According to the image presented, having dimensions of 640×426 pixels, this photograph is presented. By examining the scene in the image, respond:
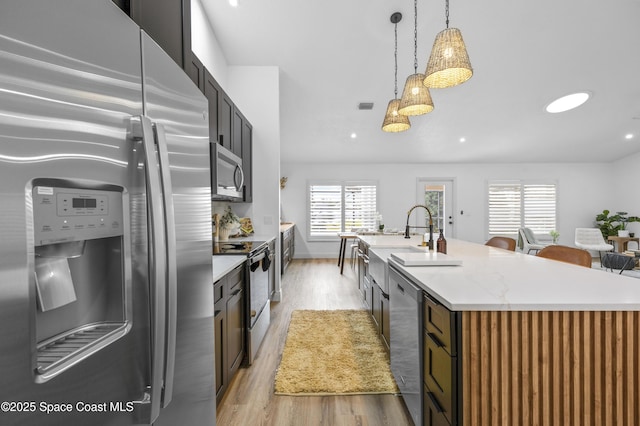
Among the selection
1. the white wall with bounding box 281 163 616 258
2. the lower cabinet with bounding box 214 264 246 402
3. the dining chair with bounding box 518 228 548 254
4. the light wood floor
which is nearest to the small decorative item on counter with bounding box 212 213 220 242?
the lower cabinet with bounding box 214 264 246 402

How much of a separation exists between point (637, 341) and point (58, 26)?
1.89 m

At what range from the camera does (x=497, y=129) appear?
19.3ft

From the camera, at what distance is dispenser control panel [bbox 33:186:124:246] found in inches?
18.9

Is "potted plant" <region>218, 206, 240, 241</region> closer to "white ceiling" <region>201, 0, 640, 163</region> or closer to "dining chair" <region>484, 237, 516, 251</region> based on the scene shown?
"white ceiling" <region>201, 0, 640, 163</region>

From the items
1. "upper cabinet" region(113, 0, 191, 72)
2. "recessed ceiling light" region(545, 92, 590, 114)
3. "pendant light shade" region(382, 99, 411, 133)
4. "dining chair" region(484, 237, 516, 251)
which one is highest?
"recessed ceiling light" region(545, 92, 590, 114)

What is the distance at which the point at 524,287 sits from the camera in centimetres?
133

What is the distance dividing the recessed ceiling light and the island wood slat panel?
5316 mm

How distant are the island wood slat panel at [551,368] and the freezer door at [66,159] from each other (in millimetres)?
Answer: 1092

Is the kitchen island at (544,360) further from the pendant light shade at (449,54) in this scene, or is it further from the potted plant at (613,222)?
the potted plant at (613,222)

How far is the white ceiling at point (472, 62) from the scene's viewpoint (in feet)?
10.7

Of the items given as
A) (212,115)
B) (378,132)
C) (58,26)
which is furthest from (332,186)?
(58,26)

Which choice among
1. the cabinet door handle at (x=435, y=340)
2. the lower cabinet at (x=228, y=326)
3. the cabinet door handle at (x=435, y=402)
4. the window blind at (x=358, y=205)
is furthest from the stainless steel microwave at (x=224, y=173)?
the window blind at (x=358, y=205)

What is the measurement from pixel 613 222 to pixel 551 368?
357 inches

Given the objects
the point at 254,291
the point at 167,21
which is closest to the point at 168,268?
the point at 167,21
